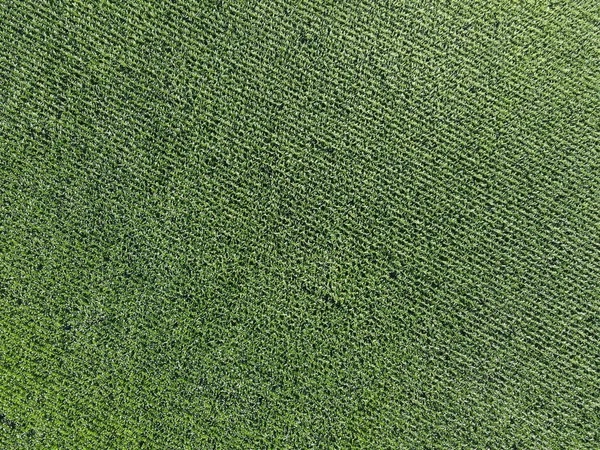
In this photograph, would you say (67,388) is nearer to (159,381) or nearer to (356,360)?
(159,381)

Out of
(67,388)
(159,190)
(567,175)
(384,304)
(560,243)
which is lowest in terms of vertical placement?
(67,388)

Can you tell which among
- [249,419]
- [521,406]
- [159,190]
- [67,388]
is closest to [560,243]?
[521,406]

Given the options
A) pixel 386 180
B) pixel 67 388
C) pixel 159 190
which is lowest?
pixel 67 388

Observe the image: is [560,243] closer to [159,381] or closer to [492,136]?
[492,136]

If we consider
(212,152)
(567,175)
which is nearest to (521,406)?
(567,175)

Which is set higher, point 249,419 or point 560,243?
point 560,243

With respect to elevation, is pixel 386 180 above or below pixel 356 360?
above
